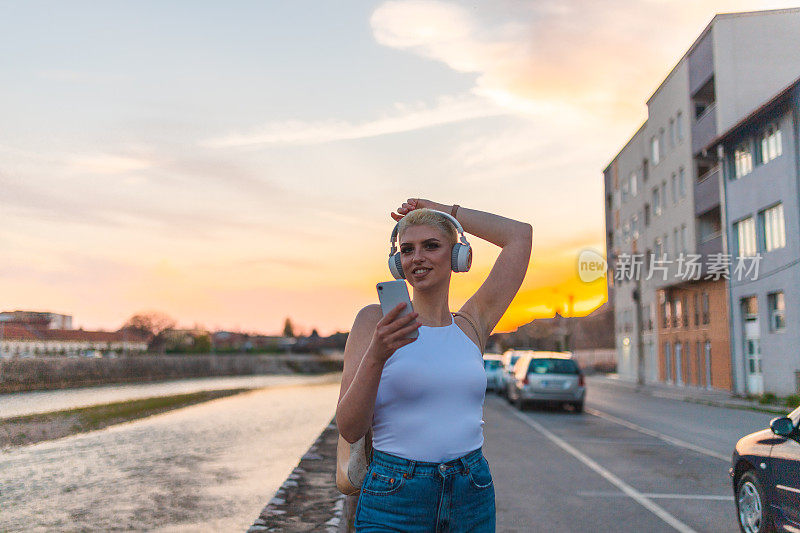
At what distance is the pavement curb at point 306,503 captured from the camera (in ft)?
20.8

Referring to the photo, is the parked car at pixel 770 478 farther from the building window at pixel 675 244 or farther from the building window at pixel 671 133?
the building window at pixel 671 133

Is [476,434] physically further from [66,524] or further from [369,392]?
[66,524]

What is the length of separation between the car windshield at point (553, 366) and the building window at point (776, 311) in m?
13.2

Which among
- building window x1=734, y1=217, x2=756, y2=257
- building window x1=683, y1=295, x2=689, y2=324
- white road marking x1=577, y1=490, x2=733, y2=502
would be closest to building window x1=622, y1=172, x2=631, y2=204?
building window x1=683, y1=295, x2=689, y2=324

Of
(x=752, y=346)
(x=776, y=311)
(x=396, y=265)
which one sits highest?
(x=776, y=311)

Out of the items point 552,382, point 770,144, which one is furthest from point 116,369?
point 770,144

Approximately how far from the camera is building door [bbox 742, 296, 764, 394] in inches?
1297

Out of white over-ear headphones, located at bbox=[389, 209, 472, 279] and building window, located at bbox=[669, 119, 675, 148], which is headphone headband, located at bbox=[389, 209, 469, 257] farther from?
building window, located at bbox=[669, 119, 675, 148]

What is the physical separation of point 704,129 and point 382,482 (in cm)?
4005

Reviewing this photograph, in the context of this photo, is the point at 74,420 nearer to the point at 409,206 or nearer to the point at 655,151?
the point at 409,206

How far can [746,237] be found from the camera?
110 ft

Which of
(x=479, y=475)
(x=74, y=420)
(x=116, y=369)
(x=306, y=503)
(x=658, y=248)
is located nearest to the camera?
(x=479, y=475)

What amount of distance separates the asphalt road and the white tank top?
203 inches

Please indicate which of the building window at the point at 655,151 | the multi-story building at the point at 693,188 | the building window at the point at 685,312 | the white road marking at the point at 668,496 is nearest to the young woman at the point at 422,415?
the white road marking at the point at 668,496
